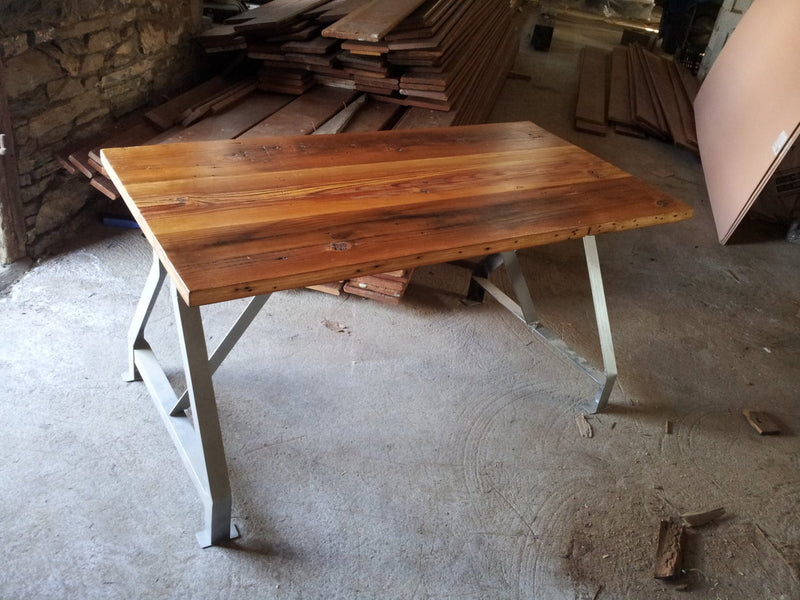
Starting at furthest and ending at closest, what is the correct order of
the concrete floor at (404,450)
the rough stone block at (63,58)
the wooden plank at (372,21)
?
the wooden plank at (372,21), the rough stone block at (63,58), the concrete floor at (404,450)

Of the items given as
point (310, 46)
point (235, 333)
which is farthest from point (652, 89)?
point (235, 333)

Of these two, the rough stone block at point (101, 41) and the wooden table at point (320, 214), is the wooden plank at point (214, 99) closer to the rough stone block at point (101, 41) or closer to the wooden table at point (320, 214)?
the rough stone block at point (101, 41)

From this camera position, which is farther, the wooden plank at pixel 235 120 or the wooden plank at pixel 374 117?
the wooden plank at pixel 374 117

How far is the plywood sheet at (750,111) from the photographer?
3.67 metres

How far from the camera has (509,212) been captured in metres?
1.75

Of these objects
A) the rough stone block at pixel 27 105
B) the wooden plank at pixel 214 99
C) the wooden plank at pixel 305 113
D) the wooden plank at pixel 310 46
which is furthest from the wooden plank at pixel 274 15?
the rough stone block at pixel 27 105

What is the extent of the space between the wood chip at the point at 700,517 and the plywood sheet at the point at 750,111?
7.58 ft

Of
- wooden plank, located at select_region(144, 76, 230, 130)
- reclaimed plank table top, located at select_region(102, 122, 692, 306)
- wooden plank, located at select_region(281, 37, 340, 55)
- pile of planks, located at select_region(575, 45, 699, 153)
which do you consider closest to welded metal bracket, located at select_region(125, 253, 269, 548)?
reclaimed plank table top, located at select_region(102, 122, 692, 306)

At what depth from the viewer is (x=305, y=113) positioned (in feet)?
11.0

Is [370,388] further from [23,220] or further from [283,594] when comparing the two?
[23,220]

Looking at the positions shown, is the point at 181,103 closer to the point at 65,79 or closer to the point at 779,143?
the point at 65,79

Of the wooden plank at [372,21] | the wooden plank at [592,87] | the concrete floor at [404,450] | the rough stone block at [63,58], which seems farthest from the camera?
the wooden plank at [592,87]

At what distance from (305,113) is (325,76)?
0.50 metres

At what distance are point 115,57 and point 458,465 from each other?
2615 mm
